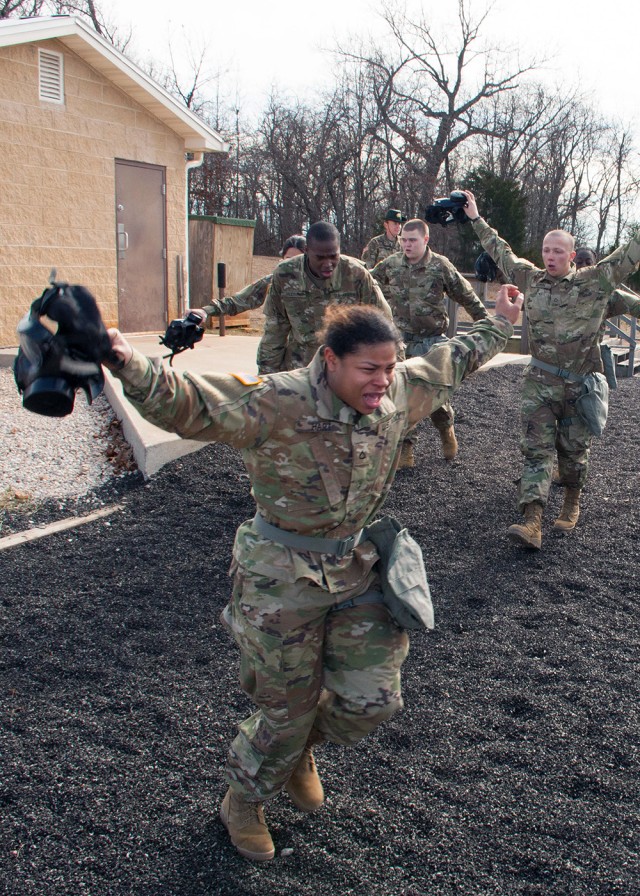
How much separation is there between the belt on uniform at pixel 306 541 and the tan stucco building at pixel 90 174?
9.01 meters

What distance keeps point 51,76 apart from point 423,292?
6.77 m

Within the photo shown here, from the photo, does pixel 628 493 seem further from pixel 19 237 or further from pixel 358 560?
pixel 19 237

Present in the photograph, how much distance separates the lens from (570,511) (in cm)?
589

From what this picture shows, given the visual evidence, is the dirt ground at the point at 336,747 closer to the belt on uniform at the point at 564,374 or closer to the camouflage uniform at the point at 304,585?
the camouflage uniform at the point at 304,585

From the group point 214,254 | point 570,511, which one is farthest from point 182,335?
point 214,254

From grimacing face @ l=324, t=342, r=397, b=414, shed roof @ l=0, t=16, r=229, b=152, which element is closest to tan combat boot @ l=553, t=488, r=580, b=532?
grimacing face @ l=324, t=342, r=397, b=414

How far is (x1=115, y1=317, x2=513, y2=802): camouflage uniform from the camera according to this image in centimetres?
256

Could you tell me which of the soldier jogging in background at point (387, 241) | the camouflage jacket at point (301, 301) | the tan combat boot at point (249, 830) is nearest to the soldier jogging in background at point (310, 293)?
the camouflage jacket at point (301, 301)

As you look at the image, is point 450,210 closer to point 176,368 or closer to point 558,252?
point 558,252

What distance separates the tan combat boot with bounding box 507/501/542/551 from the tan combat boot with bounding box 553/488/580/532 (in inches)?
18.7

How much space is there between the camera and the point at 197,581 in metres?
4.87

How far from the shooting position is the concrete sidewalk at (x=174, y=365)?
6695mm

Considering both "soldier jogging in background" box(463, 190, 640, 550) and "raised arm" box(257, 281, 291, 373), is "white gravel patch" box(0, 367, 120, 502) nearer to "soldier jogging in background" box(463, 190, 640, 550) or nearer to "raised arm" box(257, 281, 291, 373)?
"raised arm" box(257, 281, 291, 373)

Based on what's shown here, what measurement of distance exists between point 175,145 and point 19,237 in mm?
3232
